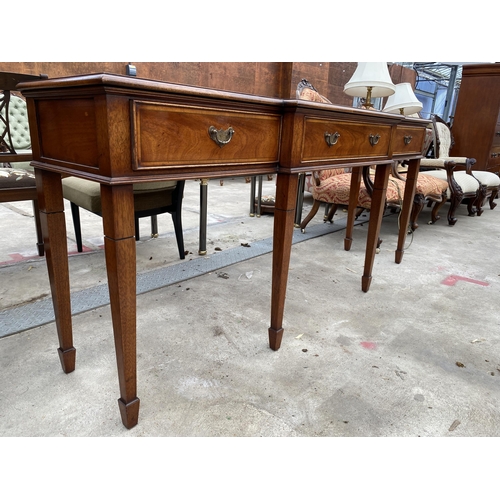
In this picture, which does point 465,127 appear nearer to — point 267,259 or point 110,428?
point 267,259

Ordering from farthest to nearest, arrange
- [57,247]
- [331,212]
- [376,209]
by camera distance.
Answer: [331,212] < [376,209] < [57,247]

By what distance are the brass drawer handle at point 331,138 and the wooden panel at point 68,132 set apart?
826 mm

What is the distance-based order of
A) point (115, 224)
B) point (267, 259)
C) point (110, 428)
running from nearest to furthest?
point (115, 224), point (110, 428), point (267, 259)

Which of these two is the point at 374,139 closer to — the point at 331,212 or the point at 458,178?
the point at 331,212

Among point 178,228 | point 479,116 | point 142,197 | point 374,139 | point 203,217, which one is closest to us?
point 374,139

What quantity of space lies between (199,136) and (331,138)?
23.5 inches

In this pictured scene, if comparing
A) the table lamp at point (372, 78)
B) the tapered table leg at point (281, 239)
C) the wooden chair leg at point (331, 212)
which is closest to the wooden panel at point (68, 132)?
the tapered table leg at point (281, 239)

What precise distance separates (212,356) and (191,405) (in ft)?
0.90

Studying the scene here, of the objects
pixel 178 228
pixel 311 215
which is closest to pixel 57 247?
pixel 178 228

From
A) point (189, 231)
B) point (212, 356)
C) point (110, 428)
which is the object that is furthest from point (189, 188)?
point (110, 428)

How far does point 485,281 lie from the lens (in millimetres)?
2291

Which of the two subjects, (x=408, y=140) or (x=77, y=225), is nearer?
(x=408, y=140)

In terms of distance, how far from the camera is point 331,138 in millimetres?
1361

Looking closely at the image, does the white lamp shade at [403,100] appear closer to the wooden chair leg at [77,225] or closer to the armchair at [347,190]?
the armchair at [347,190]
